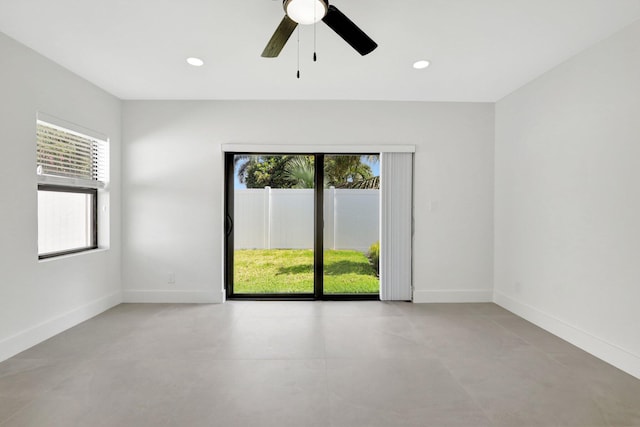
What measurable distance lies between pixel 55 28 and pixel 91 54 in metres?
0.40

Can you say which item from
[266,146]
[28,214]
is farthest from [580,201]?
[28,214]

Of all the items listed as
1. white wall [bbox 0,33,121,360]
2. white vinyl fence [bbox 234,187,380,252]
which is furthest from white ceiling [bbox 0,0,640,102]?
white vinyl fence [bbox 234,187,380,252]

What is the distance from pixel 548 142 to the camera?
3.21 metres

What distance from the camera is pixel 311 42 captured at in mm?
2658

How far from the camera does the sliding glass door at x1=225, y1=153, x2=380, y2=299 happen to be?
425cm

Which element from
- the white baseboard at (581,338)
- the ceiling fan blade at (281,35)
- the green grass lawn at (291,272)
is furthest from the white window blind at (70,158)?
the white baseboard at (581,338)

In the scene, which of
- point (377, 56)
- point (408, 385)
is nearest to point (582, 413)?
point (408, 385)

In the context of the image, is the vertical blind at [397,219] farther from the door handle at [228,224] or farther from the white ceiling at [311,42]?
the door handle at [228,224]

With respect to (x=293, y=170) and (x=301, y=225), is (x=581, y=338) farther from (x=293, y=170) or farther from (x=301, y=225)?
(x=293, y=170)

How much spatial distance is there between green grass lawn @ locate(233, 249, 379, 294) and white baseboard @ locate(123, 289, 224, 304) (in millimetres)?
443

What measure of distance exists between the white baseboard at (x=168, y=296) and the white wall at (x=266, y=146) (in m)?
0.01

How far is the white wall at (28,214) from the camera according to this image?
2570mm

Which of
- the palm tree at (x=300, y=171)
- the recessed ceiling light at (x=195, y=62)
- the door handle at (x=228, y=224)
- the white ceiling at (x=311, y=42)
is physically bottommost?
the door handle at (x=228, y=224)

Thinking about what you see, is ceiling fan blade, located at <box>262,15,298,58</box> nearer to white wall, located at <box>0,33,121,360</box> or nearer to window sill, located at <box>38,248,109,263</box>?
white wall, located at <box>0,33,121,360</box>
